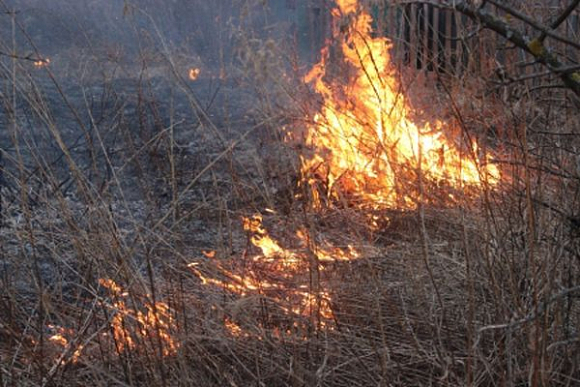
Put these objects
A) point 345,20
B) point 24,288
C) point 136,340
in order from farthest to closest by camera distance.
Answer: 1. point 345,20
2. point 24,288
3. point 136,340

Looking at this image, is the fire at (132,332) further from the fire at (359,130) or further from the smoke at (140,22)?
the smoke at (140,22)

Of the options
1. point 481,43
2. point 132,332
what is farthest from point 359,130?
point 132,332

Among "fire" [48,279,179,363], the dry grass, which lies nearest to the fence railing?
the dry grass

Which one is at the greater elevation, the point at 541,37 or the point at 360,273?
the point at 541,37

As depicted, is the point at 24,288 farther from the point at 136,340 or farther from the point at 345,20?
the point at 345,20

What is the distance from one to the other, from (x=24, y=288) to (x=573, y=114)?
2202 millimetres

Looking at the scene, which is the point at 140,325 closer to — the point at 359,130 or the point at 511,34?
the point at 511,34

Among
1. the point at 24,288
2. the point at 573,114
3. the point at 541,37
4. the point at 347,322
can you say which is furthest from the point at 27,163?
the point at 541,37

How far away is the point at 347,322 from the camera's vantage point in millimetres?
2229

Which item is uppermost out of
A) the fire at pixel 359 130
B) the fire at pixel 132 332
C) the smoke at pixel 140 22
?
the smoke at pixel 140 22

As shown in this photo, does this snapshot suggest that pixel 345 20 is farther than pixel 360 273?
Yes

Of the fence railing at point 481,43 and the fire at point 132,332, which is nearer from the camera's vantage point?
the fire at point 132,332

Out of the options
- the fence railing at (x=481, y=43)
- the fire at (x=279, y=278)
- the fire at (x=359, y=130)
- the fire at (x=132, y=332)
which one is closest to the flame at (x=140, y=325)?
the fire at (x=132, y=332)

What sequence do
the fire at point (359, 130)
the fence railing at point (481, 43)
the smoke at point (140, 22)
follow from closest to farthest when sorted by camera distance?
1. the fence railing at point (481, 43)
2. the fire at point (359, 130)
3. the smoke at point (140, 22)
